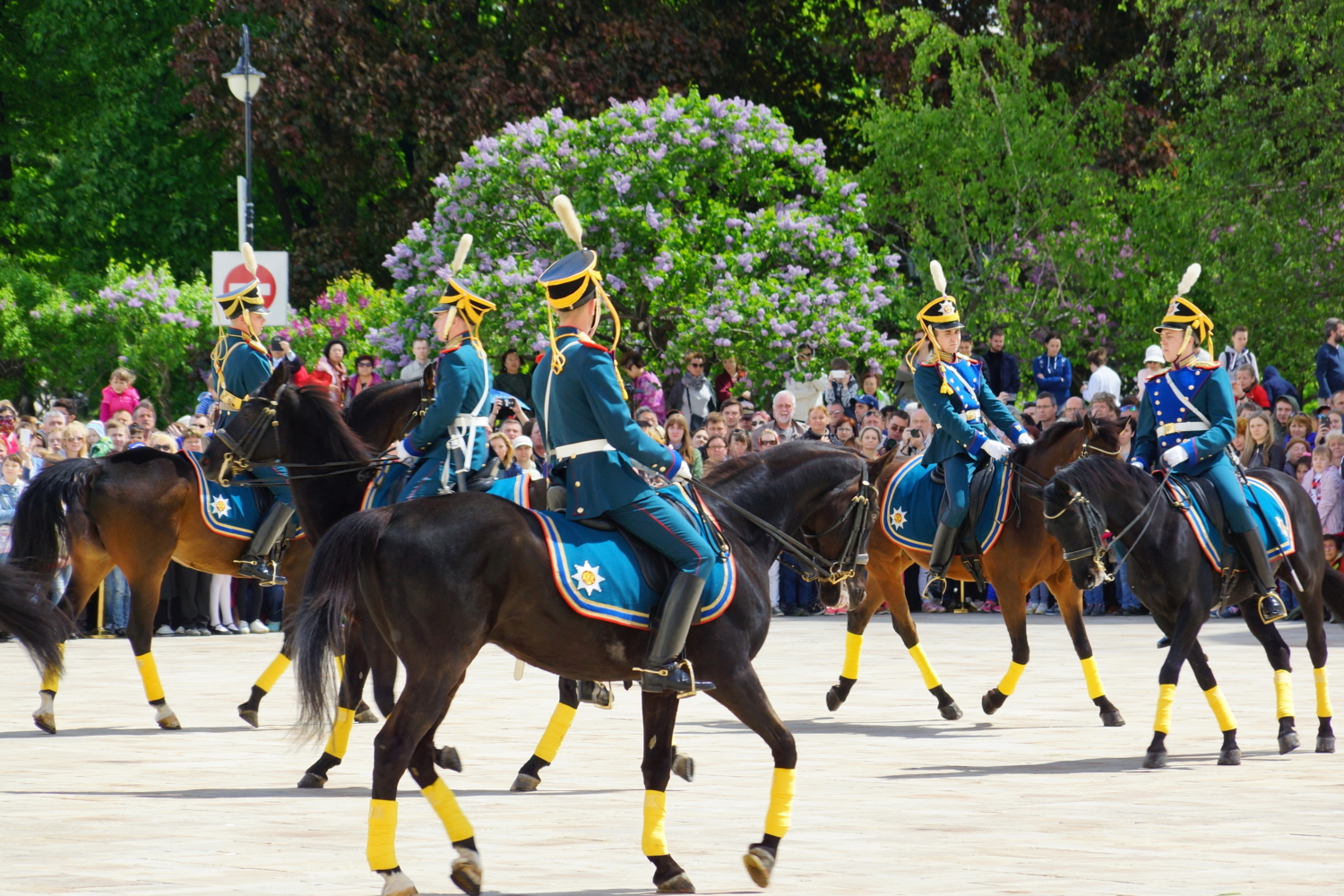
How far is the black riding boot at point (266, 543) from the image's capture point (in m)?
13.6

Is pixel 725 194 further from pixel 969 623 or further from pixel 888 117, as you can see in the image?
pixel 969 623

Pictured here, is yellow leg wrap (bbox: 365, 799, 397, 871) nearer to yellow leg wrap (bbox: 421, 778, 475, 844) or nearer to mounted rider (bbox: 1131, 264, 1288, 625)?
yellow leg wrap (bbox: 421, 778, 475, 844)

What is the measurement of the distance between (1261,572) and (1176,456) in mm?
869

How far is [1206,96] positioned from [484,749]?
19.4 metres

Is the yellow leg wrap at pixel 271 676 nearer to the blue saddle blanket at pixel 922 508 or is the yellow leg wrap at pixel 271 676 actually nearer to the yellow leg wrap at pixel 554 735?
the yellow leg wrap at pixel 554 735

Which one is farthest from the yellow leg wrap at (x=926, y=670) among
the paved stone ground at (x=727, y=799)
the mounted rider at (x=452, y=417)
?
the mounted rider at (x=452, y=417)

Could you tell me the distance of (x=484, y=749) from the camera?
1184cm

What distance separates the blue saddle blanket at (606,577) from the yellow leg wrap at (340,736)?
2.95 metres

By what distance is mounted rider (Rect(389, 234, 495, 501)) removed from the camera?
11531 millimetres

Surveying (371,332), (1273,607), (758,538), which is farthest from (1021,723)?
(371,332)

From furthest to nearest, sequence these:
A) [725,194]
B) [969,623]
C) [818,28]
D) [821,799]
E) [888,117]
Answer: [818,28] < [888,117] < [725,194] < [969,623] < [821,799]

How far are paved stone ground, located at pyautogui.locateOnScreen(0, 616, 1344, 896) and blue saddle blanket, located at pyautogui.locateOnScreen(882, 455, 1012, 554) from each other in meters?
1.23

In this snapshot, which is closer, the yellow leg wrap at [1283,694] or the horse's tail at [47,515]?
the yellow leg wrap at [1283,694]

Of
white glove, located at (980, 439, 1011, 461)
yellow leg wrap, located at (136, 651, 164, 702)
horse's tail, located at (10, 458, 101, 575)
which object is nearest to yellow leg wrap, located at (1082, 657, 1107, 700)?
white glove, located at (980, 439, 1011, 461)
